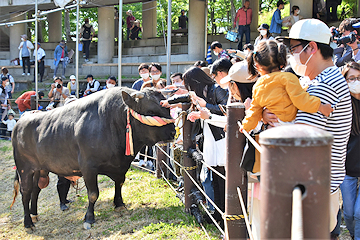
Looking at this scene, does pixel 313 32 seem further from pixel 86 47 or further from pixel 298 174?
pixel 86 47

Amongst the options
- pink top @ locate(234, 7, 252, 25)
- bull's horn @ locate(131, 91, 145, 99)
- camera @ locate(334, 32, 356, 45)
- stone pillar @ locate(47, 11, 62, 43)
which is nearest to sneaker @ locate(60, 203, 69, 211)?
bull's horn @ locate(131, 91, 145, 99)

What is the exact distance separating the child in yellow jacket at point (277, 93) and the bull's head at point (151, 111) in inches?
94.9

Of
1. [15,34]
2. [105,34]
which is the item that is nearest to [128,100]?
[105,34]

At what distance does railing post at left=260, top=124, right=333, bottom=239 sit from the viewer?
1.24m

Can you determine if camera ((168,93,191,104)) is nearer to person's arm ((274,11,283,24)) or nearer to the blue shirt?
the blue shirt

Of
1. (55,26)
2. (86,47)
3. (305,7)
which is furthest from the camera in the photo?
(55,26)

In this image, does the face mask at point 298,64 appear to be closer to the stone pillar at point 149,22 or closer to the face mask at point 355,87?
the face mask at point 355,87

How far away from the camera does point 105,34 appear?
61.6ft

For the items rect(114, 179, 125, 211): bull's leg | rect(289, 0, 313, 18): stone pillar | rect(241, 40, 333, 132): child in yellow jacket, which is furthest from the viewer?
rect(289, 0, 313, 18): stone pillar

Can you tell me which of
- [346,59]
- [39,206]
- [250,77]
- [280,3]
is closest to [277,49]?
[250,77]

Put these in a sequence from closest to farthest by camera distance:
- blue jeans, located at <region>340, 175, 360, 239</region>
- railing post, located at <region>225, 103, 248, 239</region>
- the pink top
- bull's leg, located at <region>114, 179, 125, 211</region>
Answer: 1. railing post, located at <region>225, 103, 248, 239</region>
2. blue jeans, located at <region>340, 175, 360, 239</region>
3. bull's leg, located at <region>114, 179, 125, 211</region>
4. the pink top

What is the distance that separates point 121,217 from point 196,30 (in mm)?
12073

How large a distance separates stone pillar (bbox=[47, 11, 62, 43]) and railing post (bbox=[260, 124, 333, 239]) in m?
23.3

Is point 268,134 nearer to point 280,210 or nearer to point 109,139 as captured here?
point 280,210
